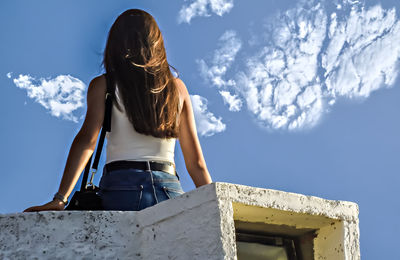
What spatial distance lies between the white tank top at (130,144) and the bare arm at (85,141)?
0.08m

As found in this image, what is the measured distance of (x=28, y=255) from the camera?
312cm

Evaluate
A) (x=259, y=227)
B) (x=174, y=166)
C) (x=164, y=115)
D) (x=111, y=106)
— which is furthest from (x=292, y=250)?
(x=111, y=106)

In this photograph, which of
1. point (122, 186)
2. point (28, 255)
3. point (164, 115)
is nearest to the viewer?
point (28, 255)

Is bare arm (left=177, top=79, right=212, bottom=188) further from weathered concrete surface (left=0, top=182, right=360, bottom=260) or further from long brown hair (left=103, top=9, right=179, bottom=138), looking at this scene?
weathered concrete surface (left=0, top=182, right=360, bottom=260)

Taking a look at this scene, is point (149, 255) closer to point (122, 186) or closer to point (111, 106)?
point (122, 186)

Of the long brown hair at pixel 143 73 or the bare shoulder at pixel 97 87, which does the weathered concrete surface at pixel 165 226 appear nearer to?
the long brown hair at pixel 143 73

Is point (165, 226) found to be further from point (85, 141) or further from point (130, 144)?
point (85, 141)

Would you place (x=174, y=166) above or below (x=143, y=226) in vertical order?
above

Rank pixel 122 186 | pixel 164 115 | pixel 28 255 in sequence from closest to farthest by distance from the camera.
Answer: pixel 28 255 < pixel 122 186 < pixel 164 115

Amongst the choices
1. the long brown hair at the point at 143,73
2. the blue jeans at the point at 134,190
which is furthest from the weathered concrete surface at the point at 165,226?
the long brown hair at the point at 143,73

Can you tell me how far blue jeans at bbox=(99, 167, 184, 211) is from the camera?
3.32 meters

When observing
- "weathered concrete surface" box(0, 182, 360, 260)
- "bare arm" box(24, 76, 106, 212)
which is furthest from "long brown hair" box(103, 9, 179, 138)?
"weathered concrete surface" box(0, 182, 360, 260)

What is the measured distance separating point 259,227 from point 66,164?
1018 mm

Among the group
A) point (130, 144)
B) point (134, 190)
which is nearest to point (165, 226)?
point (134, 190)
